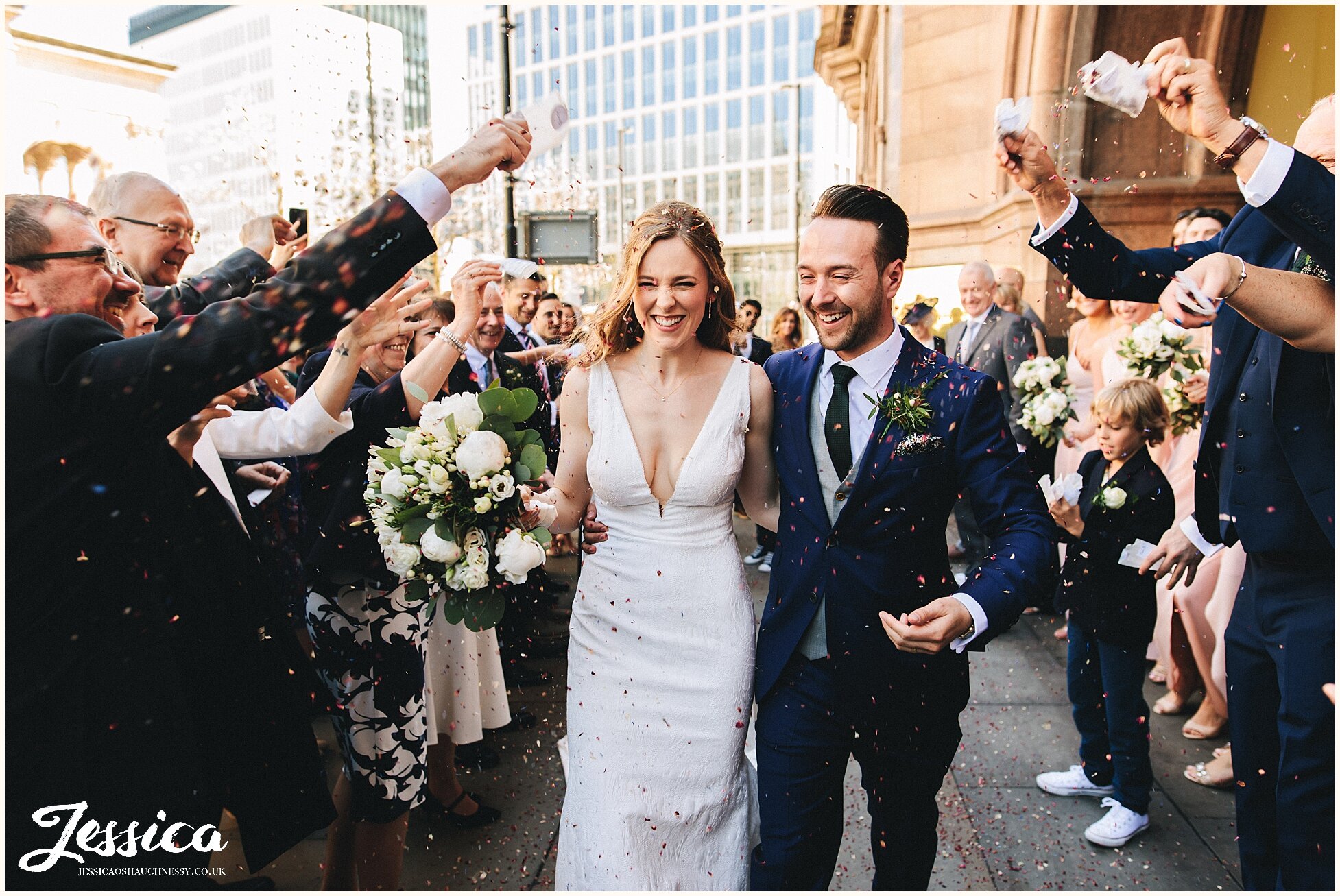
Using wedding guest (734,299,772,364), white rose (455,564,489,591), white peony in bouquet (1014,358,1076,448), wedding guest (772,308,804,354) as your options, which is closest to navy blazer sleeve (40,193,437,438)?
white rose (455,564,489,591)

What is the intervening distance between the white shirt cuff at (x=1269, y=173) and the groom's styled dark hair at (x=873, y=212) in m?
0.89

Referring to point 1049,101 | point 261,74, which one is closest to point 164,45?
point 261,74

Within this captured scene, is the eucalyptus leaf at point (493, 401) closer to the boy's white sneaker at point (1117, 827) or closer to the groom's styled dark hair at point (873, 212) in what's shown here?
the groom's styled dark hair at point (873, 212)

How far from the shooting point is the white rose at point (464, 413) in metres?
2.29

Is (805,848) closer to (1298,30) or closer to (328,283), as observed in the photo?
(328,283)

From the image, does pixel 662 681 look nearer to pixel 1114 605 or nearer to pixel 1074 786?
pixel 1114 605

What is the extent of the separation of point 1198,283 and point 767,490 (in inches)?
58.0

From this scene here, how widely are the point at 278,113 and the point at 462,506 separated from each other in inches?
1323

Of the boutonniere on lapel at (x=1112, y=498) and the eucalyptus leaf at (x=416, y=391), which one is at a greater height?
the eucalyptus leaf at (x=416, y=391)

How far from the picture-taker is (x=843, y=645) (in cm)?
247

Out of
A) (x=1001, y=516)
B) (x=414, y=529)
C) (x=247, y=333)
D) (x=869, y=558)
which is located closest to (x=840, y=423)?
(x=869, y=558)

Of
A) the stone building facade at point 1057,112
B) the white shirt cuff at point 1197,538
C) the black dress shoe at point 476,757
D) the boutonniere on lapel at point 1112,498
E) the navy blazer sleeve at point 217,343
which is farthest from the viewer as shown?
the stone building facade at point 1057,112

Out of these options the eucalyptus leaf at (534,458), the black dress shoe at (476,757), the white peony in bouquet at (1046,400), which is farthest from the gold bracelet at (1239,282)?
the black dress shoe at (476,757)

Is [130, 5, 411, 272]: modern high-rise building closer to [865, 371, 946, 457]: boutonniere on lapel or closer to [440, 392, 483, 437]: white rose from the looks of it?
[440, 392, 483, 437]: white rose
